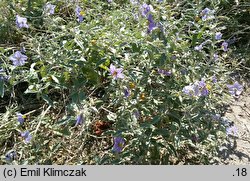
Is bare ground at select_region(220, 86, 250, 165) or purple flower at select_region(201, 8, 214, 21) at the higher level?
purple flower at select_region(201, 8, 214, 21)

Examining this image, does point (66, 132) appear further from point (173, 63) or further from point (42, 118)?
point (173, 63)

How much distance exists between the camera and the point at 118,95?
213 cm

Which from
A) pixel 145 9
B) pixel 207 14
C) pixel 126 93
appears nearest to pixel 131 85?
pixel 126 93

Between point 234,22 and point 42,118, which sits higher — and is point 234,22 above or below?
above

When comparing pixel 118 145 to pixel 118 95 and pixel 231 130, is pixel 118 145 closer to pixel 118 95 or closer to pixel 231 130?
pixel 118 95

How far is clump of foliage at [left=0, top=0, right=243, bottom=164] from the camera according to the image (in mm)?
2125

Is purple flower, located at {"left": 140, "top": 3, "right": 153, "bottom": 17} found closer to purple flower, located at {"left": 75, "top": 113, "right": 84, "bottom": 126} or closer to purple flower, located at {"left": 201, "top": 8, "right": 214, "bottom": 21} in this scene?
purple flower, located at {"left": 201, "top": 8, "right": 214, "bottom": 21}

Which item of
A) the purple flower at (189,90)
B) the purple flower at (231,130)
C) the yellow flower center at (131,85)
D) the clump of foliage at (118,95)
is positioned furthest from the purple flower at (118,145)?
the purple flower at (231,130)

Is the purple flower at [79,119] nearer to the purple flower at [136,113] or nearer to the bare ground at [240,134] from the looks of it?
the purple flower at [136,113]

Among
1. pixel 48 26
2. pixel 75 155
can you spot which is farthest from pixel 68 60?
pixel 75 155

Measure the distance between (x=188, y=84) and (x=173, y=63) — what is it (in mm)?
127

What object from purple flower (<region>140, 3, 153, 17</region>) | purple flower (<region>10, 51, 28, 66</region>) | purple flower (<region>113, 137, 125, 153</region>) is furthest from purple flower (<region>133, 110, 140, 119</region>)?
purple flower (<region>10, 51, 28, 66</region>)

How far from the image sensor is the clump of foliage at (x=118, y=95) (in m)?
2.12
